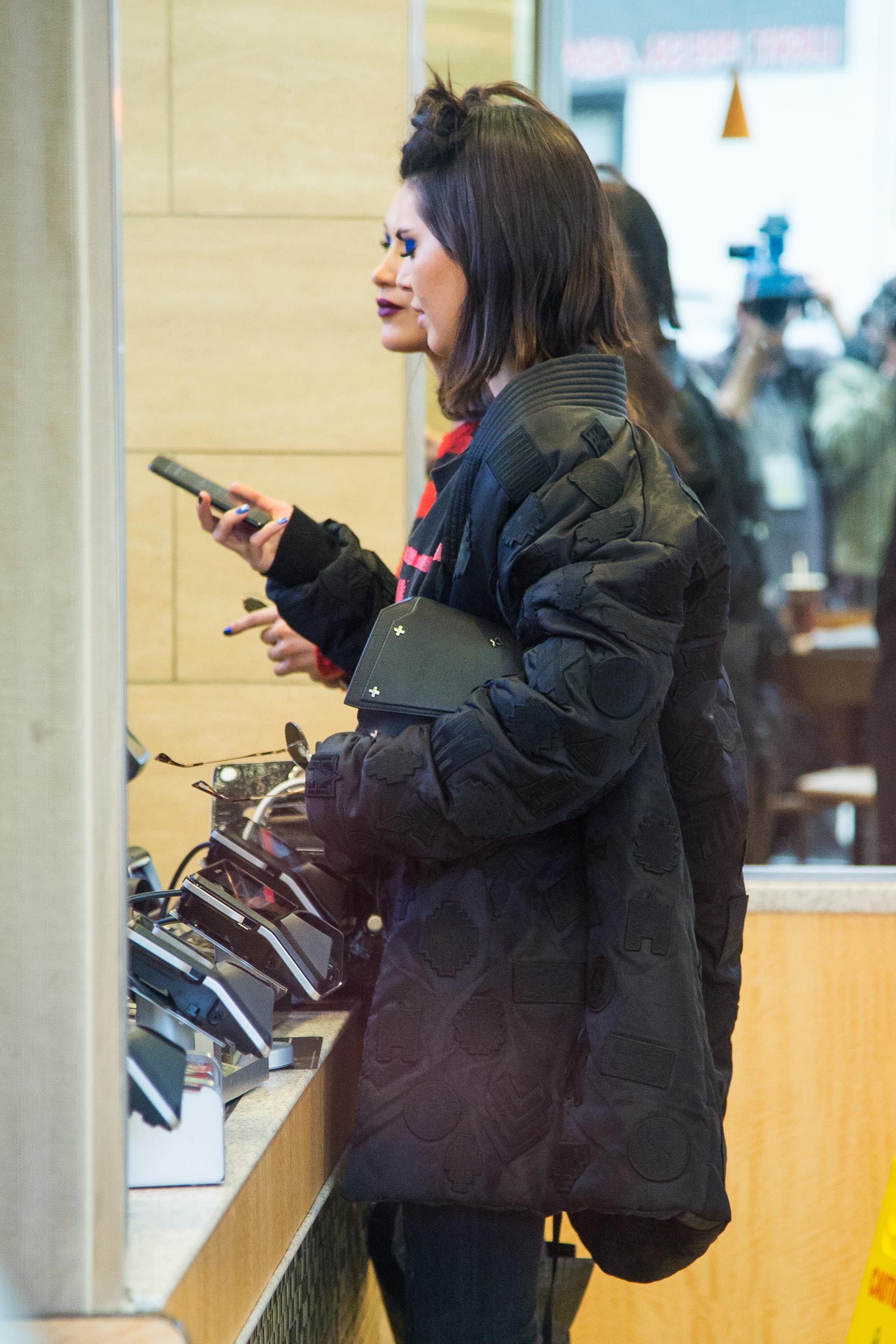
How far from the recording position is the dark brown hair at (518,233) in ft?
3.64

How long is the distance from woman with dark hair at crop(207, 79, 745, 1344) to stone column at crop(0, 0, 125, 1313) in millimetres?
367

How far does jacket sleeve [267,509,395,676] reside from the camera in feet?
4.65

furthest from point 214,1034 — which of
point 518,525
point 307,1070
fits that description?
point 518,525

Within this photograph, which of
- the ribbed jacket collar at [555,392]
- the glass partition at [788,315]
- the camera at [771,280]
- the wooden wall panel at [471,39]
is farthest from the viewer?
the camera at [771,280]

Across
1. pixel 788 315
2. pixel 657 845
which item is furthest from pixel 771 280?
pixel 657 845

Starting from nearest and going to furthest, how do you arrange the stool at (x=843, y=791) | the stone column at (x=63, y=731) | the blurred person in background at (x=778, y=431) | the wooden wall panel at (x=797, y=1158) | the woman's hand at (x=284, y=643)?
the stone column at (x=63, y=731) < the woman's hand at (x=284, y=643) < the wooden wall panel at (x=797, y=1158) < the blurred person in background at (x=778, y=431) < the stool at (x=843, y=791)

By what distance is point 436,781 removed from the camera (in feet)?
3.22

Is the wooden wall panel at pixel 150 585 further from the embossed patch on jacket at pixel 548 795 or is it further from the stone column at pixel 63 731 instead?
the stone column at pixel 63 731

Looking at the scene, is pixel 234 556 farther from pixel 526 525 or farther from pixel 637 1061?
pixel 637 1061

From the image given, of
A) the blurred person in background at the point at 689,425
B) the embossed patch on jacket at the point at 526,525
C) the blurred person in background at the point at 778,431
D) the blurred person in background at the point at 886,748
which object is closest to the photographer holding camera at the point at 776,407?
the blurred person in background at the point at 778,431

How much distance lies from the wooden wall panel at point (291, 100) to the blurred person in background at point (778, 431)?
1.72m

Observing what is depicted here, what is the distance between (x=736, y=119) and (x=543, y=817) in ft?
8.28

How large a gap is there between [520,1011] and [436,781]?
195mm

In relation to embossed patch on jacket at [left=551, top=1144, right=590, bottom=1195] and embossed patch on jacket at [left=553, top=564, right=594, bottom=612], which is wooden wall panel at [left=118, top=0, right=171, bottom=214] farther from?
embossed patch on jacket at [left=551, top=1144, right=590, bottom=1195]
